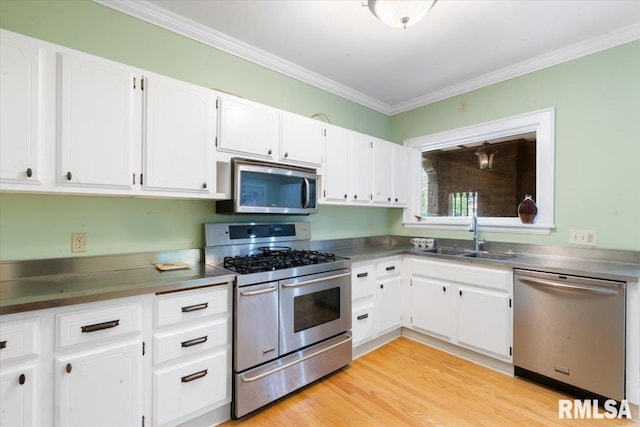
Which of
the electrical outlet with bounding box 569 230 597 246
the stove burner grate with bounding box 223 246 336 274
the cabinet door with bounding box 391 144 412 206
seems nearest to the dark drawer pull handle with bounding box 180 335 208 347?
the stove burner grate with bounding box 223 246 336 274

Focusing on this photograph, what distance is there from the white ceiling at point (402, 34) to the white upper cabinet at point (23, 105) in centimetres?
73

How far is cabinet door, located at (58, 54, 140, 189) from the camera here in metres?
1.53

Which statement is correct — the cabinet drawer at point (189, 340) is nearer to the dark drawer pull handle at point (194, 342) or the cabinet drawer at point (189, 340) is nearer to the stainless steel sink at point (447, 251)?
the dark drawer pull handle at point (194, 342)

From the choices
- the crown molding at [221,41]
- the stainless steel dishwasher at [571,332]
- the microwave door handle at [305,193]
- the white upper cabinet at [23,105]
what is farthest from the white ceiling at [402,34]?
the stainless steel dishwasher at [571,332]

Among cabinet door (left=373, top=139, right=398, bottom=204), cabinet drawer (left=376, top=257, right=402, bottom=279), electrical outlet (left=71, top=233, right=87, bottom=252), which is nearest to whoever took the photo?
electrical outlet (left=71, top=233, right=87, bottom=252)

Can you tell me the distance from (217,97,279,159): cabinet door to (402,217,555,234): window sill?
208cm

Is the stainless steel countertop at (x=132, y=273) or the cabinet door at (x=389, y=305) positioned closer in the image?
the stainless steel countertop at (x=132, y=273)

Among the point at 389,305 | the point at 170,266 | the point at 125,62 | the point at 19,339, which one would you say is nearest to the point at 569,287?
the point at 389,305

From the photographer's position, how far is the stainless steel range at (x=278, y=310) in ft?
6.07

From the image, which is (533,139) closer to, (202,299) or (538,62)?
(538,62)

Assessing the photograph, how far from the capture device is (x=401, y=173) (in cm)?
351

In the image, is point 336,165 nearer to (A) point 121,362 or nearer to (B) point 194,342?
(B) point 194,342

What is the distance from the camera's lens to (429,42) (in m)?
2.38

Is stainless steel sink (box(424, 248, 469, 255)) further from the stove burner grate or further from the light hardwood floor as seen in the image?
the stove burner grate
